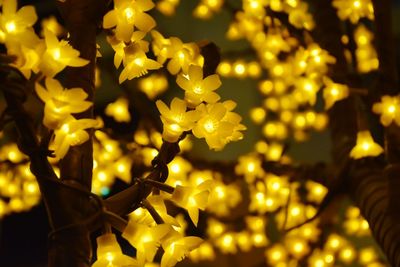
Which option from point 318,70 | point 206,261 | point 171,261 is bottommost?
point 206,261

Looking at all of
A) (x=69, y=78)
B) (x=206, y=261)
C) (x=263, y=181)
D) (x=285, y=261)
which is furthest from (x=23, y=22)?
(x=206, y=261)

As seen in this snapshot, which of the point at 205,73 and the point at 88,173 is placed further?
the point at 205,73

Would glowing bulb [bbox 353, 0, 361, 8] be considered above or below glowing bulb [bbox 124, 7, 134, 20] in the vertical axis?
below

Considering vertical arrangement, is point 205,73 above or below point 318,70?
above

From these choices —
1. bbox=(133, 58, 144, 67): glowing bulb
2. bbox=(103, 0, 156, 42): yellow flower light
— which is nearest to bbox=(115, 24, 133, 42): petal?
bbox=(103, 0, 156, 42): yellow flower light

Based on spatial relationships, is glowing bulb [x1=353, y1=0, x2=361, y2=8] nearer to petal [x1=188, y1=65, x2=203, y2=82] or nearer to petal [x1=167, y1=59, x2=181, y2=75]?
petal [x1=167, y1=59, x2=181, y2=75]

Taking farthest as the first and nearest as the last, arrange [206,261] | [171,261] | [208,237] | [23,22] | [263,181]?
[206,261] < [208,237] < [263,181] < [171,261] < [23,22]

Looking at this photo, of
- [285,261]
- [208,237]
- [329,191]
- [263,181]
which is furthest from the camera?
[208,237]

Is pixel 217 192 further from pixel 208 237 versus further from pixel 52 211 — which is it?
pixel 52 211
